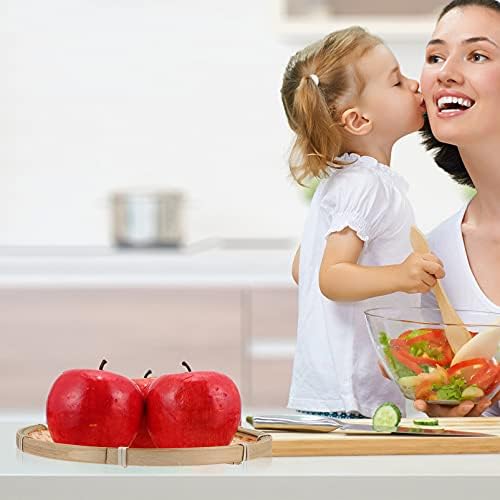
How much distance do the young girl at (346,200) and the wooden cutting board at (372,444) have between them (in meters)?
0.52

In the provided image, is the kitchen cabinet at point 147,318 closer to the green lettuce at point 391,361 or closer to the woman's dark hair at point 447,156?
the woman's dark hair at point 447,156

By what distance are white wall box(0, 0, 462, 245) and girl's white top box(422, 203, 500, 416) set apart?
199cm

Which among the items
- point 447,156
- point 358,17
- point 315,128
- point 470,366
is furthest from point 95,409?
point 358,17

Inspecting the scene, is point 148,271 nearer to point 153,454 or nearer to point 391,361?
point 391,361

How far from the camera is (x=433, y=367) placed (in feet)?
5.12

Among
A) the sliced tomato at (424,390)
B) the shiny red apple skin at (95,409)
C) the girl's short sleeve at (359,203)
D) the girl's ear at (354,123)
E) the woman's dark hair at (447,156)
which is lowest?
the sliced tomato at (424,390)

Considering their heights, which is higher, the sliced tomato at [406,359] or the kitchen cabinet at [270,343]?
the sliced tomato at [406,359]

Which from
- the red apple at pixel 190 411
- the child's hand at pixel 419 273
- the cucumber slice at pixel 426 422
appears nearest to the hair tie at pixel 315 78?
the child's hand at pixel 419 273

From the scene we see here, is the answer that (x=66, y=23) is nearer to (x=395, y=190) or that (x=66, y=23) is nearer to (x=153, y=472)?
(x=395, y=190)

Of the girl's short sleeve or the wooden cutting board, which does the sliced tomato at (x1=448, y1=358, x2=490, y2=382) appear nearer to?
the wooden cutting board

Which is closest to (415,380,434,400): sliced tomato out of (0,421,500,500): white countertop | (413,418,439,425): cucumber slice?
(413,418,439,425): cucumber slice

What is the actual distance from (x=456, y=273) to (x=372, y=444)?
30.7 inches

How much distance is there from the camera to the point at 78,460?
1.19m

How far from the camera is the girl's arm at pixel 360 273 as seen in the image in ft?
5.60
